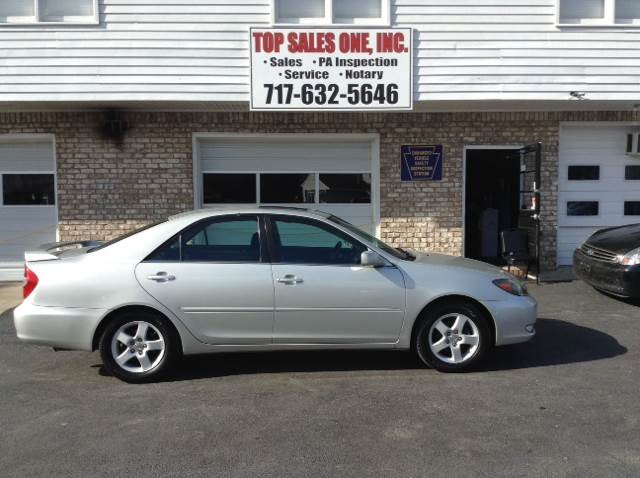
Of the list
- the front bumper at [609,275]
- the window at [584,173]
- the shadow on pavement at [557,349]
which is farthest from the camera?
the window at [584,173]

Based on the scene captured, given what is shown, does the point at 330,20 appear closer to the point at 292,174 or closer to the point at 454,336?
the point at 292,174

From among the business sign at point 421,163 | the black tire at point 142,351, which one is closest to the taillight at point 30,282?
the black tire at point 142,351

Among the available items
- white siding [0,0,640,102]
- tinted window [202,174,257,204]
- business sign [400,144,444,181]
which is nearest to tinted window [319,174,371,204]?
business sign [400,144,444,181]

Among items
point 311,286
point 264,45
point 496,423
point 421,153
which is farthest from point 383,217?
point 496,423

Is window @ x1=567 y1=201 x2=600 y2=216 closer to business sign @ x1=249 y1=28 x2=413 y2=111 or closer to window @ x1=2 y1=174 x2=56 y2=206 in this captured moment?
business sign @ x1=249 y1=28 x2=413 y2=111

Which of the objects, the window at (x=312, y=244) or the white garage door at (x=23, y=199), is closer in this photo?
the window at (x=312, y=244)

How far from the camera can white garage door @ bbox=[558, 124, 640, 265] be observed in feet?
33.8

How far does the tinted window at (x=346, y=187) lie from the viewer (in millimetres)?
10203

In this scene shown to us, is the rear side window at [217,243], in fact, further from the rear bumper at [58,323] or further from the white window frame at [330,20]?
the white window frame at [330,20]

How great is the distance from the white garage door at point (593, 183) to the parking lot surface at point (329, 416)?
4.50m

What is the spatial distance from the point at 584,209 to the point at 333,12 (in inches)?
215

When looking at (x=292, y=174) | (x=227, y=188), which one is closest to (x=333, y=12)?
(x=292, y=174)

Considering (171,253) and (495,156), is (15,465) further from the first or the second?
(495,156)

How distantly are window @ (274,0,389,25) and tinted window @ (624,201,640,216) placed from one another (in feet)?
17.7
